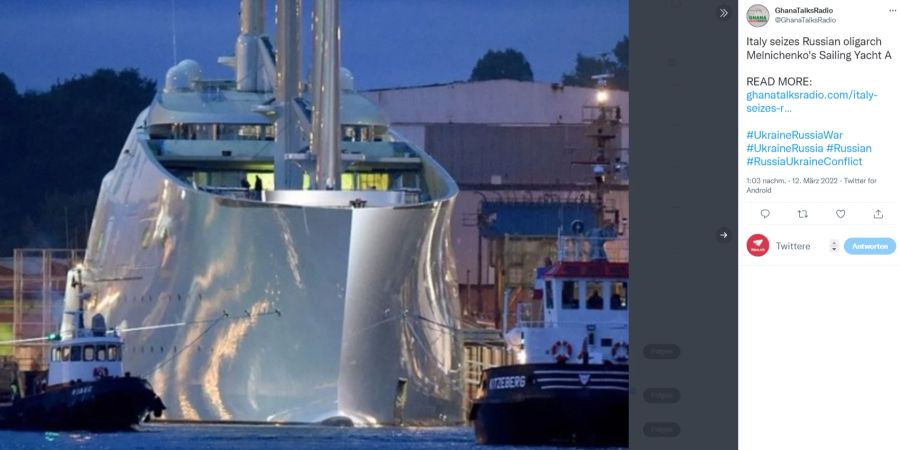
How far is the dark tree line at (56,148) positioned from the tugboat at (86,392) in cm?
3492

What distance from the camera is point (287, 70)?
48.5 m

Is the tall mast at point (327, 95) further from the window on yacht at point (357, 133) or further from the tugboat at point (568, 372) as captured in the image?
the tugboat at point (568, 372)

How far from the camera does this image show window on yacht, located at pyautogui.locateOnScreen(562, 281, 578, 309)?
122 feet

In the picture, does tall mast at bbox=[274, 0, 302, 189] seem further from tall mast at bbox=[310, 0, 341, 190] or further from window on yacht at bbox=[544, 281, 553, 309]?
window on yacht at bbox=[544, 281, 553, 309]

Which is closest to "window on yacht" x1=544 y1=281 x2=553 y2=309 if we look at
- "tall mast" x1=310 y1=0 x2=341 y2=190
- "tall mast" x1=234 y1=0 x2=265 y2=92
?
"tall mast" x1=310 y1=0 x2=341 y2=190

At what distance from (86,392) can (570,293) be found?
10076 mm

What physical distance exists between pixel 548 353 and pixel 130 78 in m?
56.2

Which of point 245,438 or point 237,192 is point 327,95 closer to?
point 237,192

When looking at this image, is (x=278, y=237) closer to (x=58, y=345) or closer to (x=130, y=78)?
(x=58, y=345)

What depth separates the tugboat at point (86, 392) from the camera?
137ft
